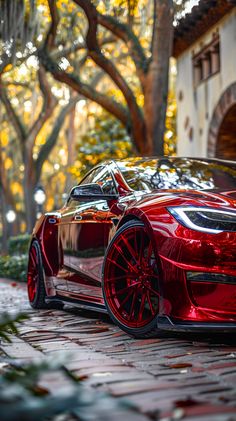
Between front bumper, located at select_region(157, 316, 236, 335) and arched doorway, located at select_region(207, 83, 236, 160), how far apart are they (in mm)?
11053

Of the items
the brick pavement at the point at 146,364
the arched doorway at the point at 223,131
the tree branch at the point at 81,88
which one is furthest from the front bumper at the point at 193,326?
the arched doorway at the point at 223,131

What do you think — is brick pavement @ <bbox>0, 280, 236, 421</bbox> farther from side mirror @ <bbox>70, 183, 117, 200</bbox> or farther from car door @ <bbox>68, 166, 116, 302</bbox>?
side mirror @ <bbox>70, 183, 117, 200</bbox>

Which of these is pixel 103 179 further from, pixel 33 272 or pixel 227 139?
pixel 227 139

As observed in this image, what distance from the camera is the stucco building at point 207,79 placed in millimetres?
15758

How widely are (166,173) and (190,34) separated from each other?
480 inches

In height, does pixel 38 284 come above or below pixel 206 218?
below

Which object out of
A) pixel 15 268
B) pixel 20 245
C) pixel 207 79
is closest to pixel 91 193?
pixel 15 268

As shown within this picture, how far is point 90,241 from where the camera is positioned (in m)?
6.61

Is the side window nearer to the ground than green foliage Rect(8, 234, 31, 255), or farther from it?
farther from it

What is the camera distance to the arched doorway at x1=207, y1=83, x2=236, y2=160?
1603cm

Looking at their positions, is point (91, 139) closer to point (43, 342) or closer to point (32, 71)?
point (32, 71)

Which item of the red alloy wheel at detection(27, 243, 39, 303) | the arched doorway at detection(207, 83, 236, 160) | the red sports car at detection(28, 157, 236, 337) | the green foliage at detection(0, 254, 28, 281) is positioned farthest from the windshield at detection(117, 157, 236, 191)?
the arched doorway at detection(207, 83, 236, 160)

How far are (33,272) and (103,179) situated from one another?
1934 millimetres

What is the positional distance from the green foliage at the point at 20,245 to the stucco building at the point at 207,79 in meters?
4.17
